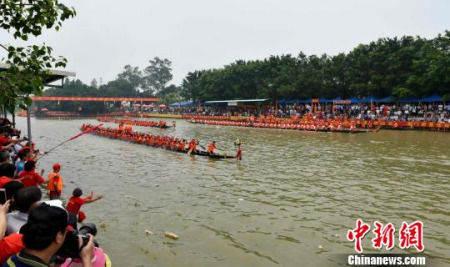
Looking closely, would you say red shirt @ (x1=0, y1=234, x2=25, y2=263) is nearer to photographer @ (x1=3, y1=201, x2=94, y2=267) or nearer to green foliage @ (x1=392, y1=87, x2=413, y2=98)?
photographer @ (x1=3, y1=201, x2=94, y2=267)

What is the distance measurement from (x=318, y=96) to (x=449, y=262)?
4717 centimetres

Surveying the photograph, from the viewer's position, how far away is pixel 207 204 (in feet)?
38.2

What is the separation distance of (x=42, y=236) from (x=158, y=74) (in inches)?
6395

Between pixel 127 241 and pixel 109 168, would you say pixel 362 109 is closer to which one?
pixel 109 168

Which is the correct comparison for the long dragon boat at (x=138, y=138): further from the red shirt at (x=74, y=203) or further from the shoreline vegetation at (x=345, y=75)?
the shoreline vegetation at (x=345, y=75)

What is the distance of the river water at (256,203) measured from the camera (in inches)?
321

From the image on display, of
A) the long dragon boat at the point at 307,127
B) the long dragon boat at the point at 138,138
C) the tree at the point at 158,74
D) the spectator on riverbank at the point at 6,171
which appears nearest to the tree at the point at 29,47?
the spectator on riverbank at the point at 6,171

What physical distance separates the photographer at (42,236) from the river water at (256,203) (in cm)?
508

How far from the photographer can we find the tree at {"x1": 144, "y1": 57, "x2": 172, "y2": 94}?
160092 millimetres

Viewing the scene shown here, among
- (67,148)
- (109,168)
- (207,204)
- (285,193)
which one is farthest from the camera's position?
(67,148)

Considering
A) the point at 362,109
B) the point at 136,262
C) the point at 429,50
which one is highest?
the point at 429,50

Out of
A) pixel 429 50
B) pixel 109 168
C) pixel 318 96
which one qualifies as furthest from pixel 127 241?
pixel 318 96

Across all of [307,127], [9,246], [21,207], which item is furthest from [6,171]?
[307,127]

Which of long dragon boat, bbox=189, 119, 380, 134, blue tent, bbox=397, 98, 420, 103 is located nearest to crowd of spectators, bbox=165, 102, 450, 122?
blue tent, bbox=397, 98, 420, 103
